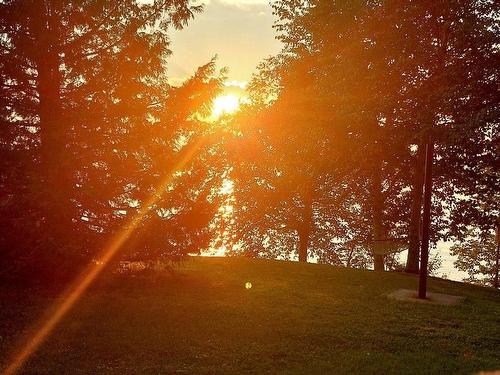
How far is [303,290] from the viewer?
12.7 meters

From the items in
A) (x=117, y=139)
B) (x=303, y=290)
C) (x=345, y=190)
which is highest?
(x=345, y=190)

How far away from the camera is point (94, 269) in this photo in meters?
11.1

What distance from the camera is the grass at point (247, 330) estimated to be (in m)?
6.69

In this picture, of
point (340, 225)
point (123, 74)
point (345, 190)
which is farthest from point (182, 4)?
point (340, 225)

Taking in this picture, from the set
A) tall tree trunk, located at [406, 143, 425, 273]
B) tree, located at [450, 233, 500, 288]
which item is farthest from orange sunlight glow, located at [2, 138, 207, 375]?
tree, located at [450, 233, 500, 288]

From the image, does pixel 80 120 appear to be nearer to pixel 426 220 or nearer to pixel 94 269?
pixel 94 269

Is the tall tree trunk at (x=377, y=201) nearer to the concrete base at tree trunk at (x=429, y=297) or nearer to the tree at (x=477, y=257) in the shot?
the concrete base at tree trunk at (x=429, y=297)

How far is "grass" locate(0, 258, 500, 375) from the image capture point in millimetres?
6688

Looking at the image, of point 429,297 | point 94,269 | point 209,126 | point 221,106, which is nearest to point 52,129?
point 94,269

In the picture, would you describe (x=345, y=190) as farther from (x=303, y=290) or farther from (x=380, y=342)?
(x=380, y=342)

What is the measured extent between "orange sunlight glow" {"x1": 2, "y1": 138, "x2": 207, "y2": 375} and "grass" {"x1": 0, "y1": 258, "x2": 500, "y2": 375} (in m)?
0.20

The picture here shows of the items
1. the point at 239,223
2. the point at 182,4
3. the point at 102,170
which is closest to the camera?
the point at 102,170

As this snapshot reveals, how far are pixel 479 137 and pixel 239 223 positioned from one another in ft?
45.0

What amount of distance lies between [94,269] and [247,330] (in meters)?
4.71
